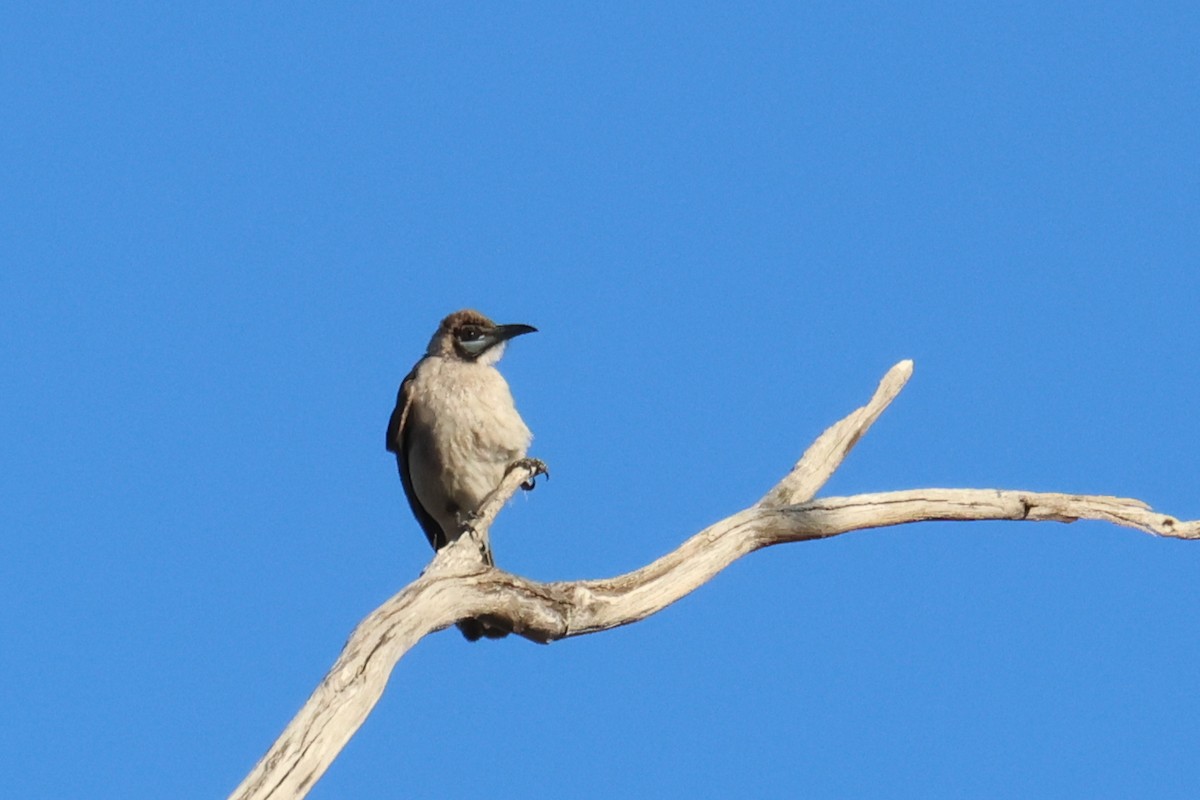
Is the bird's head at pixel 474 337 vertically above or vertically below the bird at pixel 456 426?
above

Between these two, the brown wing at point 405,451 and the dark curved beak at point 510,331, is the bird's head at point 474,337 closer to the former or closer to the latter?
the dark curved beak at point 510,331

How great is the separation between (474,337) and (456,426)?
75 cm

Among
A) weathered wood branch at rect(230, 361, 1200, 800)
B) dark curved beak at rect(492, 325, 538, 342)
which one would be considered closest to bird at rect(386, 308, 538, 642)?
dark curved beak at rect(492, 325, 538, 342)

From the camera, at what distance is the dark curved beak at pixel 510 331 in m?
8.82

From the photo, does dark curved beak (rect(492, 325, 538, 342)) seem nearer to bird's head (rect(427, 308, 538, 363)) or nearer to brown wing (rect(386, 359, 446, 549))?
bird's head (rect(427, 308, 538, 363))

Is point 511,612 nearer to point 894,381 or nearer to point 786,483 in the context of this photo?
point 786,483

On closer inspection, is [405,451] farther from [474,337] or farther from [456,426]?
[474,337]

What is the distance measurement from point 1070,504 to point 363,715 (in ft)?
12.9

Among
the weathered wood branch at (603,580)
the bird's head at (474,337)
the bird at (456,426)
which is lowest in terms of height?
the weathered wood branch at (603,580)

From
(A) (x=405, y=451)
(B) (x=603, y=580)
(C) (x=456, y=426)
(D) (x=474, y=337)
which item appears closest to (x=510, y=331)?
(D) (x=474, y=337)

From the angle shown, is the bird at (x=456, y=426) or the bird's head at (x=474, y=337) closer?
the bird at (x=456, y=426)

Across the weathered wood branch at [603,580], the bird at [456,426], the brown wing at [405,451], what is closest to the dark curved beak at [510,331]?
the bird at [456,426]

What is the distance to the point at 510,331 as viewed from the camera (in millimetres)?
8859

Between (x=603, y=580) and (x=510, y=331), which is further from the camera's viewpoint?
(x=510, y=331)
